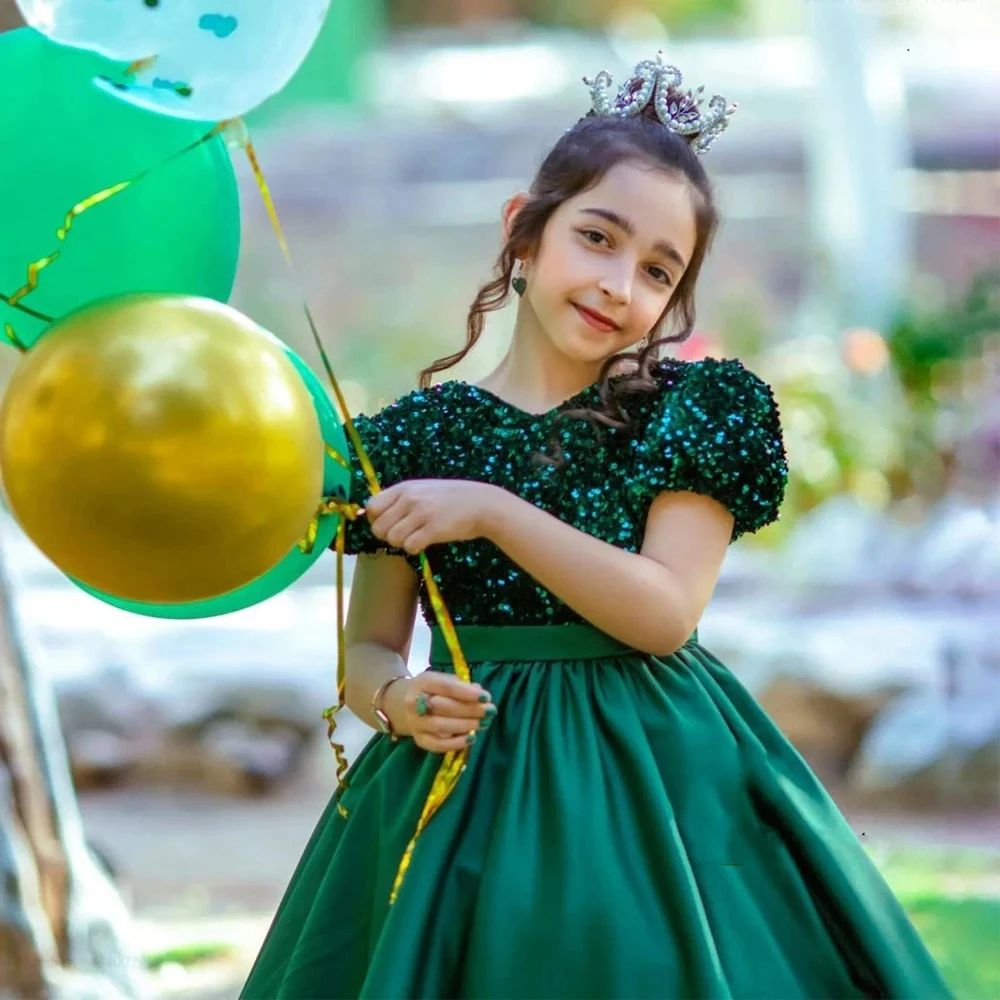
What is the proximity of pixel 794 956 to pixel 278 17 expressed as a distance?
1051mm

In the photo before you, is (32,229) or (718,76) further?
(718,76)

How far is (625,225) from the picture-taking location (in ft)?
5.96

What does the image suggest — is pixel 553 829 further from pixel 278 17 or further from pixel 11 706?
pixel 11 706

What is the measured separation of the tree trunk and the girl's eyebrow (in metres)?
1.86

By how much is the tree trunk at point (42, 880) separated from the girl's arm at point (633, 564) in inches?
70.8

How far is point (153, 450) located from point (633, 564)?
52 centimetres

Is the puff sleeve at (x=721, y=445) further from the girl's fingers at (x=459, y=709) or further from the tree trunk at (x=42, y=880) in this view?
the tree trunk at (x=42, y=880)

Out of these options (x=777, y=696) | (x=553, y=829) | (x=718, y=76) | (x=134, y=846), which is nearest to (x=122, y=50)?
(x=553, y=829)

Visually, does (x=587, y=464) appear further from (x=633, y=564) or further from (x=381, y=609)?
(x=381, y=609)

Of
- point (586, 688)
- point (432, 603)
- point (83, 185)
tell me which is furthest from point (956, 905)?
point (83, 185)

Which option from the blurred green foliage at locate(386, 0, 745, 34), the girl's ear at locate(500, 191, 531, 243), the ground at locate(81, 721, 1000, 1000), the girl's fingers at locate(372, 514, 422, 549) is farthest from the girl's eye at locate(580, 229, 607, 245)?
the blurred green foliage at locate(386, 0, 745, 34)

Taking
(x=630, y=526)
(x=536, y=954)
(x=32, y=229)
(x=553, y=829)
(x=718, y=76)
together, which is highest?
(x=718, y=76)

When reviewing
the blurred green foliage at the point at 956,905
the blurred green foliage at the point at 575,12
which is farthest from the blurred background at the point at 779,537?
the blurred green foliage at the point at 575,12

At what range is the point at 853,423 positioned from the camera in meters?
6.12
